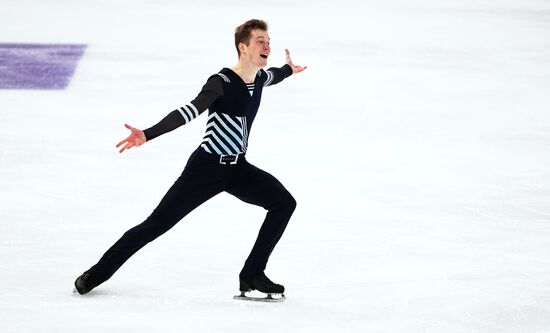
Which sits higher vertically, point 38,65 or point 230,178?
point 230,178

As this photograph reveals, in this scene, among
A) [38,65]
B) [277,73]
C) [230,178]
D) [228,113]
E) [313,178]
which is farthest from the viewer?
[38,65]

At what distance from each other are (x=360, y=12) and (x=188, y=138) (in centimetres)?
629

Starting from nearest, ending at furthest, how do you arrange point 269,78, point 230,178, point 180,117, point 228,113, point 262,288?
point 180,117, point 228,113, point 230,178, point 262,288, point 269,78

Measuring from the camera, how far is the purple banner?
10.5 m

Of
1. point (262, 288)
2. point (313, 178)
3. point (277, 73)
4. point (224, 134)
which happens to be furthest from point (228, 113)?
point (313, 178)

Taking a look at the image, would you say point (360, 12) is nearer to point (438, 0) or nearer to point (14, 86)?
point (438, 0)

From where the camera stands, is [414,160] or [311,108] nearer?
[414,160]

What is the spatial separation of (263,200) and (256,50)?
0.72 metres

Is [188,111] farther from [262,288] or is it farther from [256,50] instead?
[262,288]

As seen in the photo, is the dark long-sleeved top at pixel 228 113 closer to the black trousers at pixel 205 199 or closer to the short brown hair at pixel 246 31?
the black trousers at pixel 205 199

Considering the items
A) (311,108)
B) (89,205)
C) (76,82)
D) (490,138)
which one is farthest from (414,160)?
(76,82)

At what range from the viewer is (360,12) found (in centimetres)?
1453

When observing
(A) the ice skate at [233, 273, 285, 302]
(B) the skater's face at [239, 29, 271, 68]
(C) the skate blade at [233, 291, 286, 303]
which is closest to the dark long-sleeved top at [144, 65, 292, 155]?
(B) the skater's face at [239, 29, 271, 68]

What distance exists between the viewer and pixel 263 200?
5.18 metres
